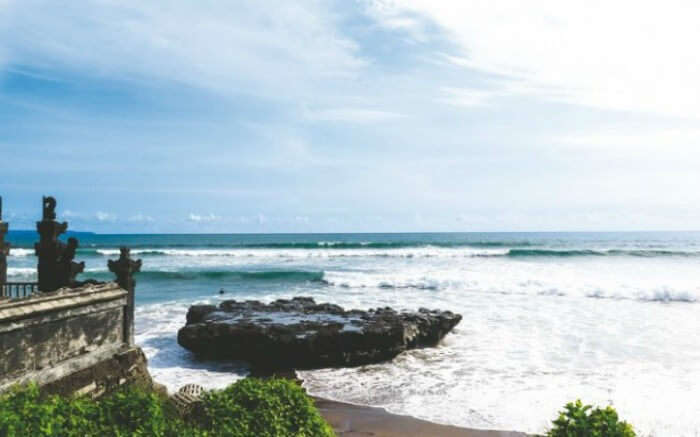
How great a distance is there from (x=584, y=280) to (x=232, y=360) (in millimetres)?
27335

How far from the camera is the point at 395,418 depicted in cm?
1052

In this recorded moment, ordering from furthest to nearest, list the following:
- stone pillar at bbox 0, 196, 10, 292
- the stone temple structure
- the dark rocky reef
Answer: the dark rocky reef, stone pillar at bbox 0, 196, 10, 292, the stone temple structure

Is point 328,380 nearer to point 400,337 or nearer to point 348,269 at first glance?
point 400,337

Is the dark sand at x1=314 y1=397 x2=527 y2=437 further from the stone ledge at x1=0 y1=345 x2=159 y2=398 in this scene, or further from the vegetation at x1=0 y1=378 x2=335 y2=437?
the vegetation at x1=0 y1=378 x2=335 y2=437

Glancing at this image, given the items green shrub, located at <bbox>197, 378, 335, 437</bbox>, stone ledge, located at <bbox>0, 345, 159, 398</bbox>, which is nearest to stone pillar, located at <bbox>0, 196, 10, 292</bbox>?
stone ledge, located at <bbox>0, 345, 159, 398</bbox>

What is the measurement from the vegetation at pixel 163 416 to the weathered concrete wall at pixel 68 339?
1.66 meters

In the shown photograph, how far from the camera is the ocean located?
11406mm

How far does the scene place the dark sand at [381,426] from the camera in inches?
379

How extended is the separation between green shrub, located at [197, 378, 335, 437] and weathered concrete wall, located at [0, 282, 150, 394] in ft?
9.64

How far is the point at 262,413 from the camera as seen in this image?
567 centimetres

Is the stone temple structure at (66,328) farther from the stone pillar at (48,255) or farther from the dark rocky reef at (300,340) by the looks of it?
the dark rocky reef at (300,340)

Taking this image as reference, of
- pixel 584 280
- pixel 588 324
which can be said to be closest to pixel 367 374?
pixel 588 324

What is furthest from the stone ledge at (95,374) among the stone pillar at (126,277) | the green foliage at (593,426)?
the green foliage at (593,426)

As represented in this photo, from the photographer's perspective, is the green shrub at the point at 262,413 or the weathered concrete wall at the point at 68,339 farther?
the weathered concrete wall at the point at 68,339
